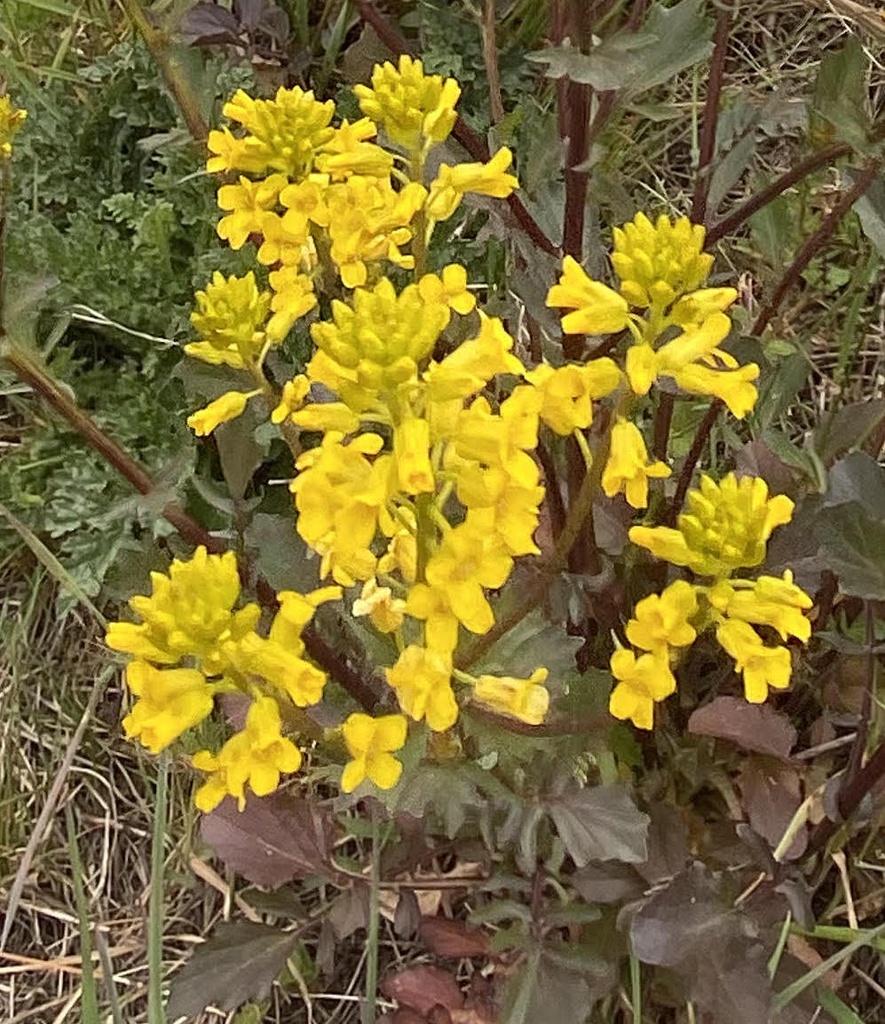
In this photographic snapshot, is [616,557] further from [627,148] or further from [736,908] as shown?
[627,148]

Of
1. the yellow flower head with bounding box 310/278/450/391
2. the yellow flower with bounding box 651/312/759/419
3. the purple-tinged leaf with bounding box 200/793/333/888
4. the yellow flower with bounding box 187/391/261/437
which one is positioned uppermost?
the yellow flower head with bounding box 310/278/450/391

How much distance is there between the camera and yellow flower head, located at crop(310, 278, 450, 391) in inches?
25.7

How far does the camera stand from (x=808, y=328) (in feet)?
5.13

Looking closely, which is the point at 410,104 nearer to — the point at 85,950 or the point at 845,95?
the point at 845,95

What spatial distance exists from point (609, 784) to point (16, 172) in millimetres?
1088

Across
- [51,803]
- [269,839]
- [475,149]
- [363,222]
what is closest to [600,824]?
[269,839]

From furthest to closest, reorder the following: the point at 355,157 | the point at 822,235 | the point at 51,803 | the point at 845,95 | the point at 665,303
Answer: the point at 51,803 < the point at 822,235 < the point at 845,95 < the point at 355,157 < the point at 665,303

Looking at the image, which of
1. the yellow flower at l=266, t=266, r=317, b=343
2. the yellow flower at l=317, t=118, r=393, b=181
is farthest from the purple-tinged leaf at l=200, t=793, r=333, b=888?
the yellow flower at l=317, t=118, r=393, b=181

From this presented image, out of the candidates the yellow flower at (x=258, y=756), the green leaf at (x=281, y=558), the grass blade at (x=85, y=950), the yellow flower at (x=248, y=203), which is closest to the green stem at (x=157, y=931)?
the grass blade at (x=85, y=950)

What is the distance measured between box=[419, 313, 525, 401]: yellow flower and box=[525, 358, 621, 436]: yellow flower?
0.05 feet

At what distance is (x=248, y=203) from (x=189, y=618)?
0.36 metres

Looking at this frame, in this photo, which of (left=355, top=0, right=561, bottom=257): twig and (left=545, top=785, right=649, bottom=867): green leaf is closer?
(left=545, top=785, right=649, bottom=867): green leaf

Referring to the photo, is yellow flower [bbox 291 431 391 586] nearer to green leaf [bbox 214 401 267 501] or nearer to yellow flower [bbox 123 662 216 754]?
yellow flower [bbox 123 662 216 754]

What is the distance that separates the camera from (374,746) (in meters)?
0.74
